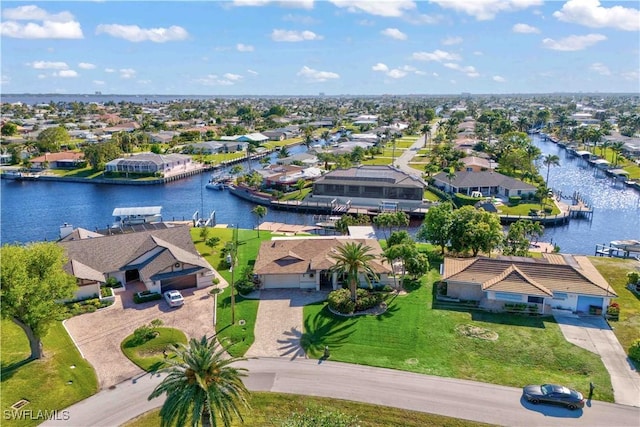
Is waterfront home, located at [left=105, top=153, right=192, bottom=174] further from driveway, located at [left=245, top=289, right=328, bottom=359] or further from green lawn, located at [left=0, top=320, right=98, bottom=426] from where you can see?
green lawn, located at [left=0, top=320, right=98, bottom=426]

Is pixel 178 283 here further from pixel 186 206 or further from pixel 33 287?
pixel 186 206

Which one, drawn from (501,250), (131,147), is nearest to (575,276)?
(501,250)

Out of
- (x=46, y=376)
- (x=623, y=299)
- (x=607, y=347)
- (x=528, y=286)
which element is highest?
(x=528, y=286)

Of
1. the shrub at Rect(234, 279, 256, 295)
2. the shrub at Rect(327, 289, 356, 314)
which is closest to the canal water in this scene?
the shrub at Rect(234, 279, 256, 295)

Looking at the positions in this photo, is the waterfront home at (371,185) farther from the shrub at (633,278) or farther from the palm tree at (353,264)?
the palm tree at (353,264)

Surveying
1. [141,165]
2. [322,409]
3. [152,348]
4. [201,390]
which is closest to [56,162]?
[141,165]
